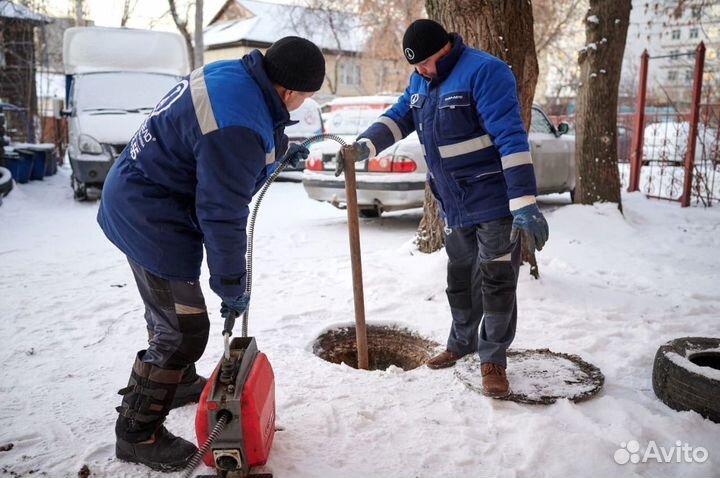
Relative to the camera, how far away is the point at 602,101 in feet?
25.4

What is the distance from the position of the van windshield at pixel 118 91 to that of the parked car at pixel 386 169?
3.83 metres

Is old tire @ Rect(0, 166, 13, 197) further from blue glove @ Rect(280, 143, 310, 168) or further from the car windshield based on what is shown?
blue glove @ Rect(280, 143, 310, 168)

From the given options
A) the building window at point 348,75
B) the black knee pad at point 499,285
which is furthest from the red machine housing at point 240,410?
the building window at point 348,75

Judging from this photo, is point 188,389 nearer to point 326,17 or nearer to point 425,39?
point 425,39

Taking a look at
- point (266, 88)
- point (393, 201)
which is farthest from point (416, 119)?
point (393, 201)

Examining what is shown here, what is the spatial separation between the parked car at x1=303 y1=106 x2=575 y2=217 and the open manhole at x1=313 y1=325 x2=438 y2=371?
2879 millimetres

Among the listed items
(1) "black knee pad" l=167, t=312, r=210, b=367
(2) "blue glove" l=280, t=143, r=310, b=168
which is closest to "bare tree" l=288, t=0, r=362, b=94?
(2) "blue glove" l=280, t=143, r=310, b=168

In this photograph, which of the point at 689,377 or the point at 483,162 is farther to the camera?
the point at 483,162

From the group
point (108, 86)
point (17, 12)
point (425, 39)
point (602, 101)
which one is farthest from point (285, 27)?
point (425, 39)

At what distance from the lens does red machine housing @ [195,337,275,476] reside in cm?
215

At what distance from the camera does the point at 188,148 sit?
221 centimetres

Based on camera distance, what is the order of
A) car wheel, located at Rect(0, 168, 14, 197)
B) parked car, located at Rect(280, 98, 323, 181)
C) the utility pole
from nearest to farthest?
1. car wheel, located at Rect(0, 168, 14, 197)
2. parked car, located at Rect(280, 98, 323, 181)
3. the utility pole

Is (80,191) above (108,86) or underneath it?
underneath

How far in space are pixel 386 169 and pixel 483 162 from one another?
427 cm
